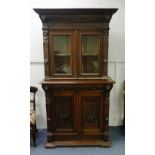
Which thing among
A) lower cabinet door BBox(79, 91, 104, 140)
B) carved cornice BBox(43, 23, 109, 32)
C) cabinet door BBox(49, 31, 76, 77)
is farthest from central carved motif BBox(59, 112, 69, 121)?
carved cornice BBox(43, 23, 109, 32)

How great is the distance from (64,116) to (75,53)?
90 centimetres

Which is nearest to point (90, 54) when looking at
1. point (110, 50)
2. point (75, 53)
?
point (75, 53)

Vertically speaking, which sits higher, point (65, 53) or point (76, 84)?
point (65, 53)

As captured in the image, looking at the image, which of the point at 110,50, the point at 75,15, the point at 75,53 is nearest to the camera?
the point at 75,15

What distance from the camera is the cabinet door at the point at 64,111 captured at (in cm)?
296

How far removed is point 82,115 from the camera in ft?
9.91

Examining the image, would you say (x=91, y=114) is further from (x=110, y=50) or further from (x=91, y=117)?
(x=110, y=50)

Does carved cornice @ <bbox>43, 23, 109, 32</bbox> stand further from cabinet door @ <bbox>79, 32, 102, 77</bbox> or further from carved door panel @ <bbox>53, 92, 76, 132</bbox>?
carved door panel @ <bbox>53, 92, 76, 132</bbox>

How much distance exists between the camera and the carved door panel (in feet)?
9.70

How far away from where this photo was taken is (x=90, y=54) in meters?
3.00
